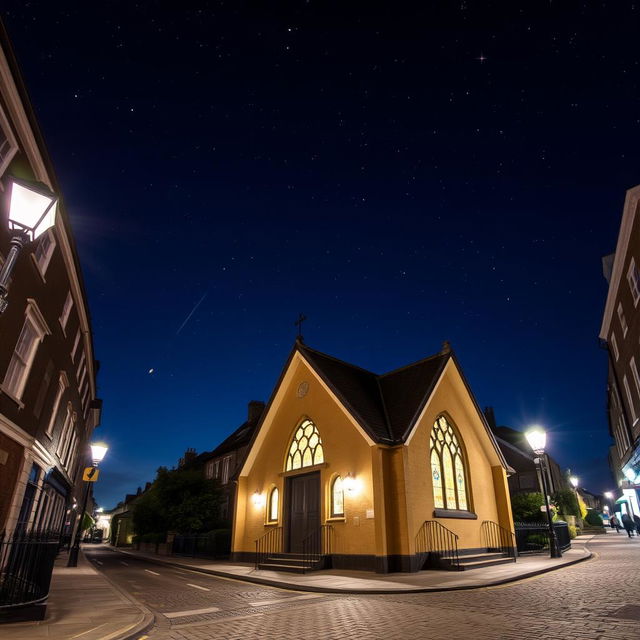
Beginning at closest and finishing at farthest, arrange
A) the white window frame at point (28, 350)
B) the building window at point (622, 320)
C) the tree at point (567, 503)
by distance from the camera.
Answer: the white window frame at point (28, 350), the building window at point (622, 320), the tree at point (567, 503)

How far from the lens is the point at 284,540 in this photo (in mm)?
18031

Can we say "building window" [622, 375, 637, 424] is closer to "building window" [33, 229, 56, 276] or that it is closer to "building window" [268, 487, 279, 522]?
"building window" [268, 487, 279, 522]

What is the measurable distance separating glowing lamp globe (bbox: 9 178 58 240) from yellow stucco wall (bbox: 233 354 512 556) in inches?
506

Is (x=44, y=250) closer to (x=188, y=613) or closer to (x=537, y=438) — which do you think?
(x=188, y=613)

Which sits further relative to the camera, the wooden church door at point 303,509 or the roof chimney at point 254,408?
the roof chimney at point 254,408

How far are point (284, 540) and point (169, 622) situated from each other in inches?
445

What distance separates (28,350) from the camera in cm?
1395

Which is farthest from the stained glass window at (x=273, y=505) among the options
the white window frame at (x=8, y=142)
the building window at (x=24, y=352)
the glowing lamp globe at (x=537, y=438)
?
the white window frame at (x=8, y=142)

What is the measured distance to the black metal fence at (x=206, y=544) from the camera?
80.9 feet

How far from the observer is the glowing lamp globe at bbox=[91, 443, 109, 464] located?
61.7 ft

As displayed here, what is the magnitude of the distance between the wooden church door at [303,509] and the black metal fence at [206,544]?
8658 millimetres

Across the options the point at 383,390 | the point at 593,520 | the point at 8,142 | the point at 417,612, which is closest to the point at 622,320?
the point at 383,390

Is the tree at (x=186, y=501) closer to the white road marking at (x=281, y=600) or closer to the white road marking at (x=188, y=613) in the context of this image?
the white road marking at (x=281, y=600)

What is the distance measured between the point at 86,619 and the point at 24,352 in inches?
368
